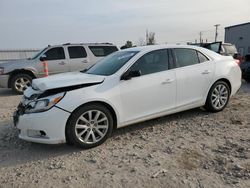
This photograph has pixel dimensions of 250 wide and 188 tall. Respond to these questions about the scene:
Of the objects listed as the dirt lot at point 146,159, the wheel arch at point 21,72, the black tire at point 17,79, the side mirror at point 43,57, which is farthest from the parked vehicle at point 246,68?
the black tire at point 17,79

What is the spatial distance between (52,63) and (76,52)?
103cm

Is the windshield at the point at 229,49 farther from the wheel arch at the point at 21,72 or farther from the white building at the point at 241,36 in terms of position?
the white building at the point at 241,36

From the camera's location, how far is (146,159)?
370cm

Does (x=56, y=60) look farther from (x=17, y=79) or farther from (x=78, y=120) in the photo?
(x=78, y=120)

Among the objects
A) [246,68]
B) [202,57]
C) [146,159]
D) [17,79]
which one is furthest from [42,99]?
[246,68]

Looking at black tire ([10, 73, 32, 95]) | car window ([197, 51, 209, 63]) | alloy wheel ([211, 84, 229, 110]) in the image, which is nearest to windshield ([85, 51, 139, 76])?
car window ([197, 51, 209, 63])

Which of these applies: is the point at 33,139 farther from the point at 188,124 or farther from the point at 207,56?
the point at 207,56

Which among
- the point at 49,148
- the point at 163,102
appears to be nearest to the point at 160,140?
the point at 163,102

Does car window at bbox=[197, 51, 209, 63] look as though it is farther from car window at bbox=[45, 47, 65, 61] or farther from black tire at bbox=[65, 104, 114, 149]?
car window at bbox=[45, 47, 65, 61]

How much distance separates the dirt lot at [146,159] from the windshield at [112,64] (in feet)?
3.72

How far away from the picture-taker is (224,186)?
2.96 meters

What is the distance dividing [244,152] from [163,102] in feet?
5.14

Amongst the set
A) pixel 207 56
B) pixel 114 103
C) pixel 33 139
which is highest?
pixel 207 56

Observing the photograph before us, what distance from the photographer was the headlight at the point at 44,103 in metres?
3.85
